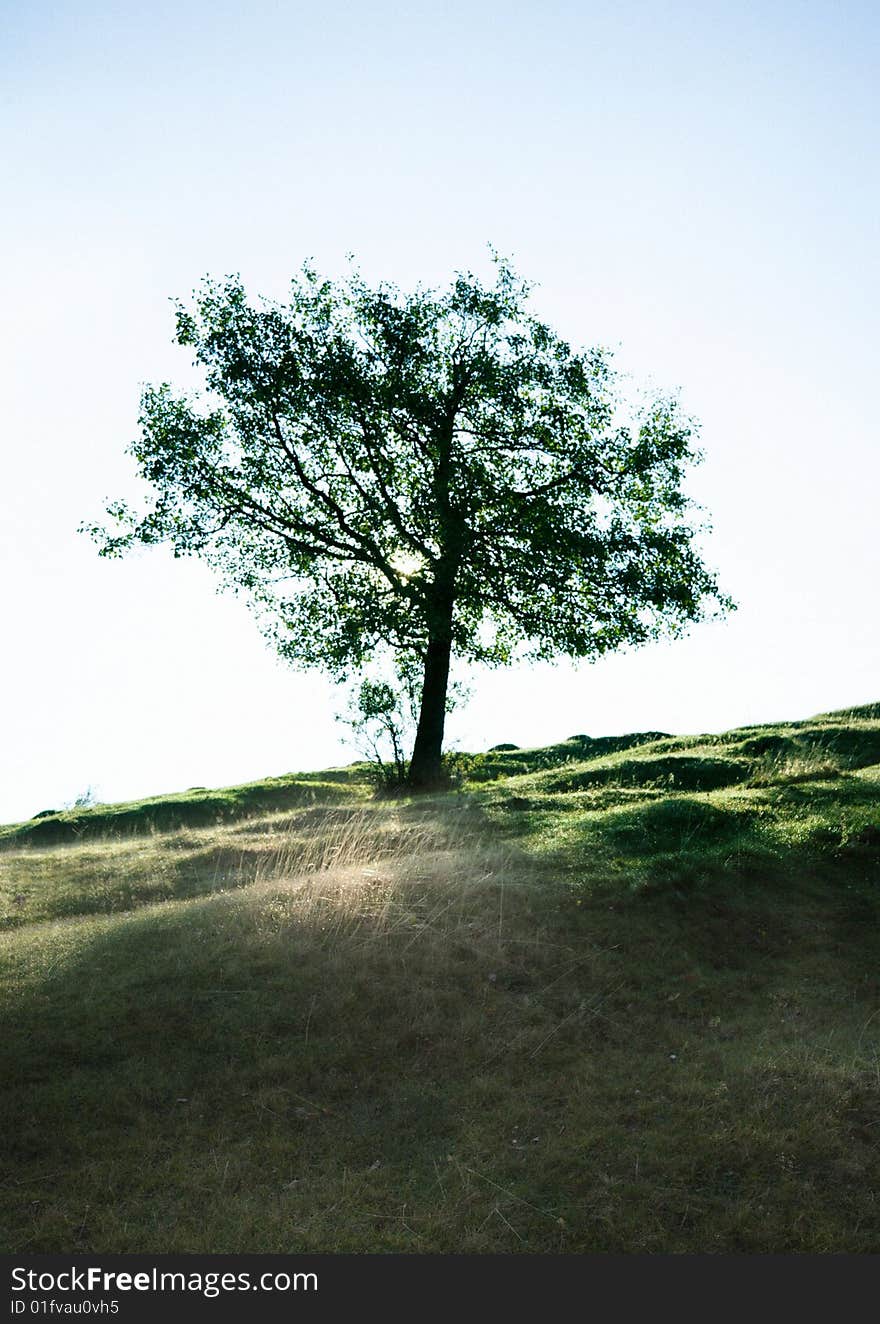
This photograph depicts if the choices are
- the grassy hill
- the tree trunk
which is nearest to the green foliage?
the tree trunk

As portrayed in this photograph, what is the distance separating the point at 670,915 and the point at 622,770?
1045 cm

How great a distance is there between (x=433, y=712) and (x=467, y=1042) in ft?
60.0

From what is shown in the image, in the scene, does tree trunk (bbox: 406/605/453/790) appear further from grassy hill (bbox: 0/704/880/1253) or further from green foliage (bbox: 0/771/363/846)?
grassy hill (bbox: 0/704/880/1253)

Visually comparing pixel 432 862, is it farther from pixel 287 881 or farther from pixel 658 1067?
pixel 658 1067

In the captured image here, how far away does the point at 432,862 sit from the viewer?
14164 mm

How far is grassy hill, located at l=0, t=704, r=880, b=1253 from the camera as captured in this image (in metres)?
7.45

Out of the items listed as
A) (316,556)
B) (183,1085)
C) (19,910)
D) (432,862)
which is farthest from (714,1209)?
(316,556)

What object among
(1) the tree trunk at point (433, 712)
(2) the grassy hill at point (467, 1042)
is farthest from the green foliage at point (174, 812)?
(2) the grassy hill at point (467, 1042)

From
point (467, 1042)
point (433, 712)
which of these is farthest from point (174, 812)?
point (467, 1042)

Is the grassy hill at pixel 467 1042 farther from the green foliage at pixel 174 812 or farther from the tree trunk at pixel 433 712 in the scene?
the tree trunk at pixel 433 712

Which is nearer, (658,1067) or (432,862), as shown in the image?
(658,1067)

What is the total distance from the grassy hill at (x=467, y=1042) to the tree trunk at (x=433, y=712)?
1090 cm

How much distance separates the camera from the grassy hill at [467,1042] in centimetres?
745

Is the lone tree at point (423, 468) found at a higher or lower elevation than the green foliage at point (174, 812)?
higher
